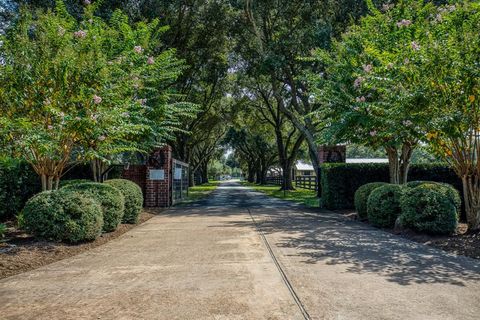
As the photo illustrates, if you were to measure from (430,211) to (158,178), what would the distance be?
10611mm

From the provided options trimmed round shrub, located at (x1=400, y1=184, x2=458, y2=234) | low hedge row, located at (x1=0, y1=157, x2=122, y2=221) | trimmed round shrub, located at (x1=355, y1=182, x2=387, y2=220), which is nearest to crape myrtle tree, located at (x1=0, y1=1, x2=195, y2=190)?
low hedge row, located at (x1=0, y1=157, x2=122, y2=221)

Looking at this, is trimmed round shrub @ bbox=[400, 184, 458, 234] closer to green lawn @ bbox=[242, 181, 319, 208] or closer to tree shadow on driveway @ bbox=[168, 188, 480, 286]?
tree shadow on driveway @ bbox=[168, 188, 480, 286]

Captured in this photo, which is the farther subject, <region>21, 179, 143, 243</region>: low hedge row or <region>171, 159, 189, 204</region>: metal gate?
<region>171, 159, 189, 204</region>: metal gate

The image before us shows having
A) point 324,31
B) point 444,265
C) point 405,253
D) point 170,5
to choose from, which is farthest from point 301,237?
point 170,5

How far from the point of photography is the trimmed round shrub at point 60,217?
275 inches

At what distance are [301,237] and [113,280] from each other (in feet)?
14.5

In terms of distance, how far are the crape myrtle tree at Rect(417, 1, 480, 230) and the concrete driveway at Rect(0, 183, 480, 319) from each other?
2377 millimetres

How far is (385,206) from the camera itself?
9.73 metres

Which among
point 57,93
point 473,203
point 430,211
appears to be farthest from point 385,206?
point 57,93

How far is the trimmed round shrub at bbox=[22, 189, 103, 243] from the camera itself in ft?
22.9

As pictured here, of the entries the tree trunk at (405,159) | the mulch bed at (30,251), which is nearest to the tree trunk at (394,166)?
the tree trunk at (405,159)

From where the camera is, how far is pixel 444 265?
5734mm

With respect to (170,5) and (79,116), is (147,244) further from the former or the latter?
(170,5)

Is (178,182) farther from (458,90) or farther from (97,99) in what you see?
(458,90)
